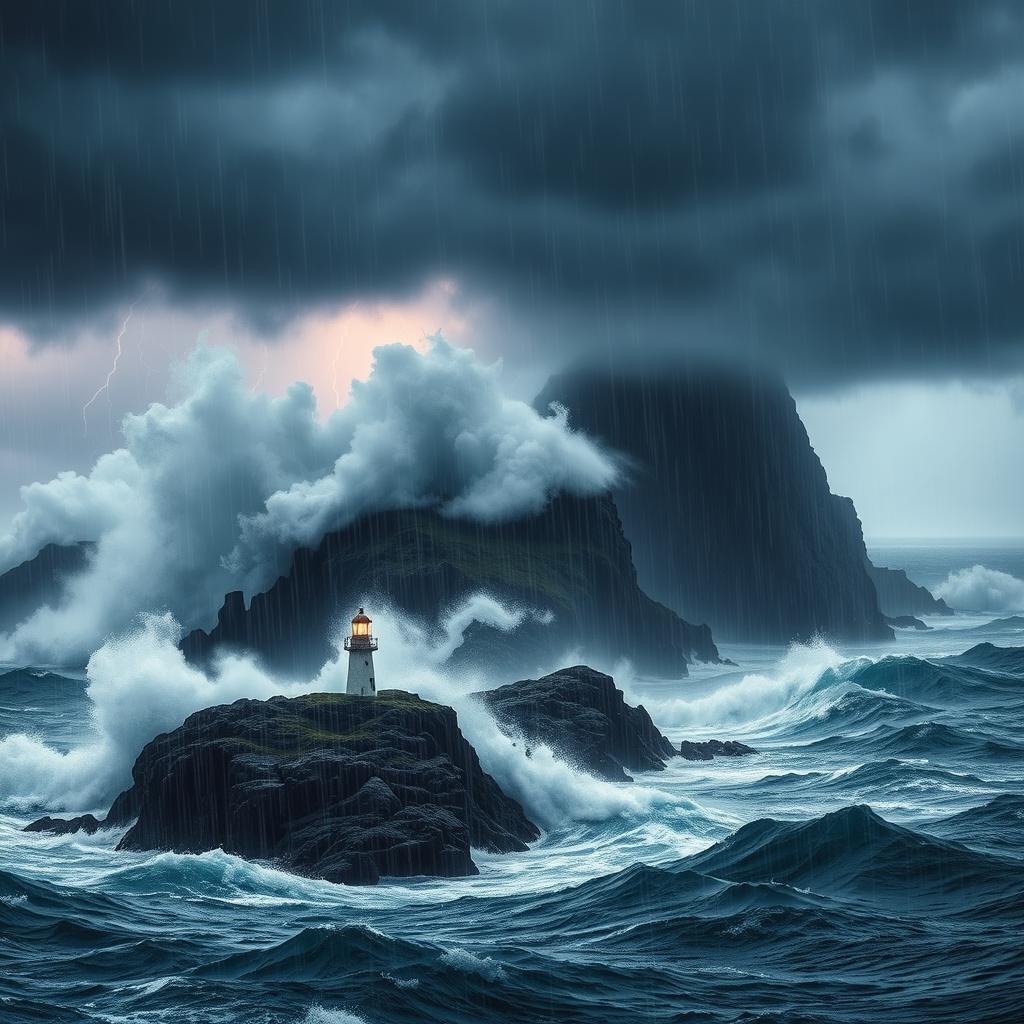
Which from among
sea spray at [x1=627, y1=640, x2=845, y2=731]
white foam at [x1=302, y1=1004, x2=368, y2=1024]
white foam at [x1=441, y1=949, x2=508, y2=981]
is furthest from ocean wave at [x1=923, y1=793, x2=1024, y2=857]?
sea spray at [x1=627, y1=640, x2=845, y2=731]

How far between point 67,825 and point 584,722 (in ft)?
90.7

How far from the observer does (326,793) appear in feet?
150

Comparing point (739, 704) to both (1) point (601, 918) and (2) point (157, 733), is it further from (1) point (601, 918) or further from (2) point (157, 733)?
(1) point (601, 918)

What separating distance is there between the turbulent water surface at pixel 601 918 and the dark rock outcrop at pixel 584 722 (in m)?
3.89

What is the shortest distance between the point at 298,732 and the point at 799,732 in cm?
4018

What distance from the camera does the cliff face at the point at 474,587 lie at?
122062mm

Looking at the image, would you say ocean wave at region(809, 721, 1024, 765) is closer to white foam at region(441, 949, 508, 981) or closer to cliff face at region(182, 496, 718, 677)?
white foam at region(441, 949, 508, 981)

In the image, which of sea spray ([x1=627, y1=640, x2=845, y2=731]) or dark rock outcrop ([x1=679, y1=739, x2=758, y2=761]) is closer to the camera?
dark rock outcrop ([x1=679, y1=739, x2=758, y2=761])

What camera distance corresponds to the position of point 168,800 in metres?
48.0

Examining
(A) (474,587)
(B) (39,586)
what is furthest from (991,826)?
(B) (39,586)

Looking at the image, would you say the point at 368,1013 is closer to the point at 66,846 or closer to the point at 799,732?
the point at 66,846

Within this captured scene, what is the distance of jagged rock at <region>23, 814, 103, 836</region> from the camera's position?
173 feet

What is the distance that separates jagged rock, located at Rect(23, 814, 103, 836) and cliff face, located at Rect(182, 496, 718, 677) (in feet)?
Result: 199

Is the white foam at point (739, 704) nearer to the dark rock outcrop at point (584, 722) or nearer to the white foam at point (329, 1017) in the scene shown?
the dark rock outcrop at point (584, 722)
